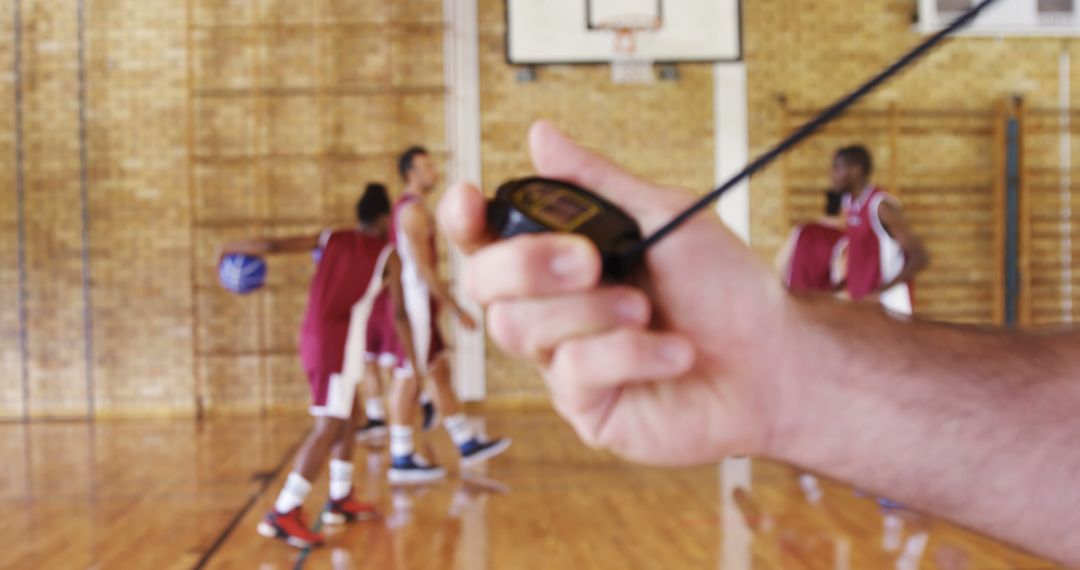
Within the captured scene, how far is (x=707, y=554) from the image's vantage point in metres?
3.88

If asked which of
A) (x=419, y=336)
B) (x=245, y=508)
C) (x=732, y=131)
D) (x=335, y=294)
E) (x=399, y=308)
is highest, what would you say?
(x=732, y=131)

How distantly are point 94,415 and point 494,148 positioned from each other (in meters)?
4.08

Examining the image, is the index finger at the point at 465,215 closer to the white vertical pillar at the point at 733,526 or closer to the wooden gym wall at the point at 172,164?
the white vertical pillar at the point at 733,526

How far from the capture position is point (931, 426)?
2.83 feet

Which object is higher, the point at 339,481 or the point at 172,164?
the point at 172,164

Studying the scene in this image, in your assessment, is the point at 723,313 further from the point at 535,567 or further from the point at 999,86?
the point at 999,86

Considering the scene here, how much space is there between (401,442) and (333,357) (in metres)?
1.26

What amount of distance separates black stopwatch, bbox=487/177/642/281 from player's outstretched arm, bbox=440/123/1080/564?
4 centimetres

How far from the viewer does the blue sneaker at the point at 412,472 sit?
5.46 metres

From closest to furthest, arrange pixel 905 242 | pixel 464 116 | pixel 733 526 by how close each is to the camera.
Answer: pixel 733 526 → pixel 905 242 → pixel 464 116

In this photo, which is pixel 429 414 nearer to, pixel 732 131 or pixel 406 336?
pixel 406 336

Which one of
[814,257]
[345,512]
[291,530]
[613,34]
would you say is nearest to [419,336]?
[345,512]

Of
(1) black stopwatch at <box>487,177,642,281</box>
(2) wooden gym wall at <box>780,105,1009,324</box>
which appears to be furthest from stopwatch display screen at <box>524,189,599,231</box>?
(2) wooden gym wall at <box>780,105,1009,324</box>

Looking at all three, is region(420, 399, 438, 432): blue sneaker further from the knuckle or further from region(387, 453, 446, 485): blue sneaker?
the knuckle
